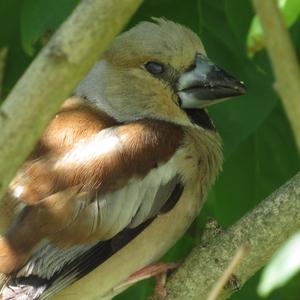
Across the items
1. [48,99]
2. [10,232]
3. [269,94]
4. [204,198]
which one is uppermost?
[48,99]

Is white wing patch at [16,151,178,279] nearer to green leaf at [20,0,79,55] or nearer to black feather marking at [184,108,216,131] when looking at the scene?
black feather marking at [184,108,216,131]

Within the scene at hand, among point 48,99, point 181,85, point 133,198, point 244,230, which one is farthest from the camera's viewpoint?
point 181,85

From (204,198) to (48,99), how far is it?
88.3 inches

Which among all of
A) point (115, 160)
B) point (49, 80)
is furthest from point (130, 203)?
point (49, 80)

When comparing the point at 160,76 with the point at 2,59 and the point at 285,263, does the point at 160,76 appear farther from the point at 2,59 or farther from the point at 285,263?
the point at 285,263

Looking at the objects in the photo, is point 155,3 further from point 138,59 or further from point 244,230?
point 244,230

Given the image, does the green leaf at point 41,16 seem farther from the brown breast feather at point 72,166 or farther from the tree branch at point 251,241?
the tree branch at point 251,241

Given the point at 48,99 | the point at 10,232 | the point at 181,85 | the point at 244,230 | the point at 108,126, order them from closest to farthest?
the point at 48,99
the point at 244,230
the point at 10,232
the point at 108,126
the point at 181,85

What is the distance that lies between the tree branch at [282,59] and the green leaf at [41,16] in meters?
2.12

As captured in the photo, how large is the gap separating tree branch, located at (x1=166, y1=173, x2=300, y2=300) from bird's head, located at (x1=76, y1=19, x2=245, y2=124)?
117 cm

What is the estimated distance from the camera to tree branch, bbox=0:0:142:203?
232 centimetres

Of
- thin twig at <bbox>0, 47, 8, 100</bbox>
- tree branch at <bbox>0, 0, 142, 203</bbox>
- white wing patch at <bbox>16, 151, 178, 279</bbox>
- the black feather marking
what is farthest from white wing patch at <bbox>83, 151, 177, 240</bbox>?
tree branch at <bbox>0, 0, 142, 203</bbox>

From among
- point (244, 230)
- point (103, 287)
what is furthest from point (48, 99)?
point (103, 287)

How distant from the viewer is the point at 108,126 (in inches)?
172
